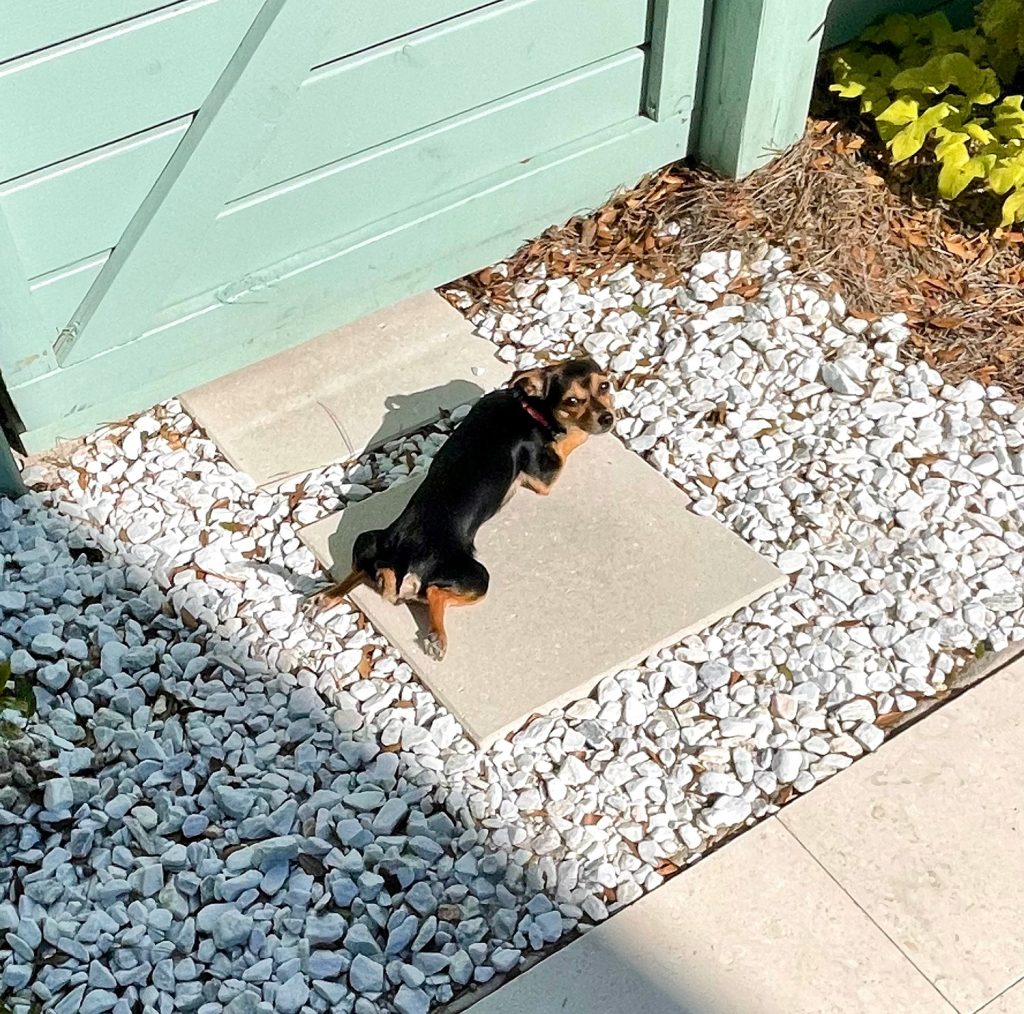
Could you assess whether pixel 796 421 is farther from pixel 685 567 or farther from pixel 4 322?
pixel 4 322

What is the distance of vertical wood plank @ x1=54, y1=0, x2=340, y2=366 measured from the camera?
10.1 ft

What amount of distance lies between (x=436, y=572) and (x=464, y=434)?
419 millimetres

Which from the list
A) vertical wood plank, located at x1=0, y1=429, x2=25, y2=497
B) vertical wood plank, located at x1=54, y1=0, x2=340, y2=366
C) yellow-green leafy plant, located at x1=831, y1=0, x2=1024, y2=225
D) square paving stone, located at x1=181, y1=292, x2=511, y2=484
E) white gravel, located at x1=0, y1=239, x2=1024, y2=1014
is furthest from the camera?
yellow-green leafy plant, located at x1=831, y1=0, x2=1024, y2=225

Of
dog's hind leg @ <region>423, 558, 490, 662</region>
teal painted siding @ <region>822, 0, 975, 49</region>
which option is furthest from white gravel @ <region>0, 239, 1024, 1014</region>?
teal painted siding @ <region>822, 0, 975, 49</region>

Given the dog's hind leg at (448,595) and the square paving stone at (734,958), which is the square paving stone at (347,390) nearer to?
the dog's hind leg at (448,595)

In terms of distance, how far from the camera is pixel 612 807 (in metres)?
2.68

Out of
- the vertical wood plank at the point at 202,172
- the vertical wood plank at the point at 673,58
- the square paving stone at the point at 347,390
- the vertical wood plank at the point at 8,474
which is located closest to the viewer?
the vertical wood plank at the point at 202,172

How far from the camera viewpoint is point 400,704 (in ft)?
9.45

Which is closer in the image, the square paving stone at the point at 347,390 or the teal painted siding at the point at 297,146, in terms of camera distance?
the teal painted siding at the point at 297,146

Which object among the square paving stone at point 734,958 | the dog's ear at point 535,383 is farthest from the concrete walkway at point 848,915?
the dog's ear at point 535,383

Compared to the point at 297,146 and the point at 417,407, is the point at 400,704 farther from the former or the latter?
the point at 297,146

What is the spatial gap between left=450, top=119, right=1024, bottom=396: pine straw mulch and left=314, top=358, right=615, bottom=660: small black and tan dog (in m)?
0.93

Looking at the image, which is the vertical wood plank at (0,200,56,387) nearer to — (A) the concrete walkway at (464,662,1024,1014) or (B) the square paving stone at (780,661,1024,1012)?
(A) the concrete walkway at (464,662,1024,1014)

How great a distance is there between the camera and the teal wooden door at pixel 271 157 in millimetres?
Result: 2961
